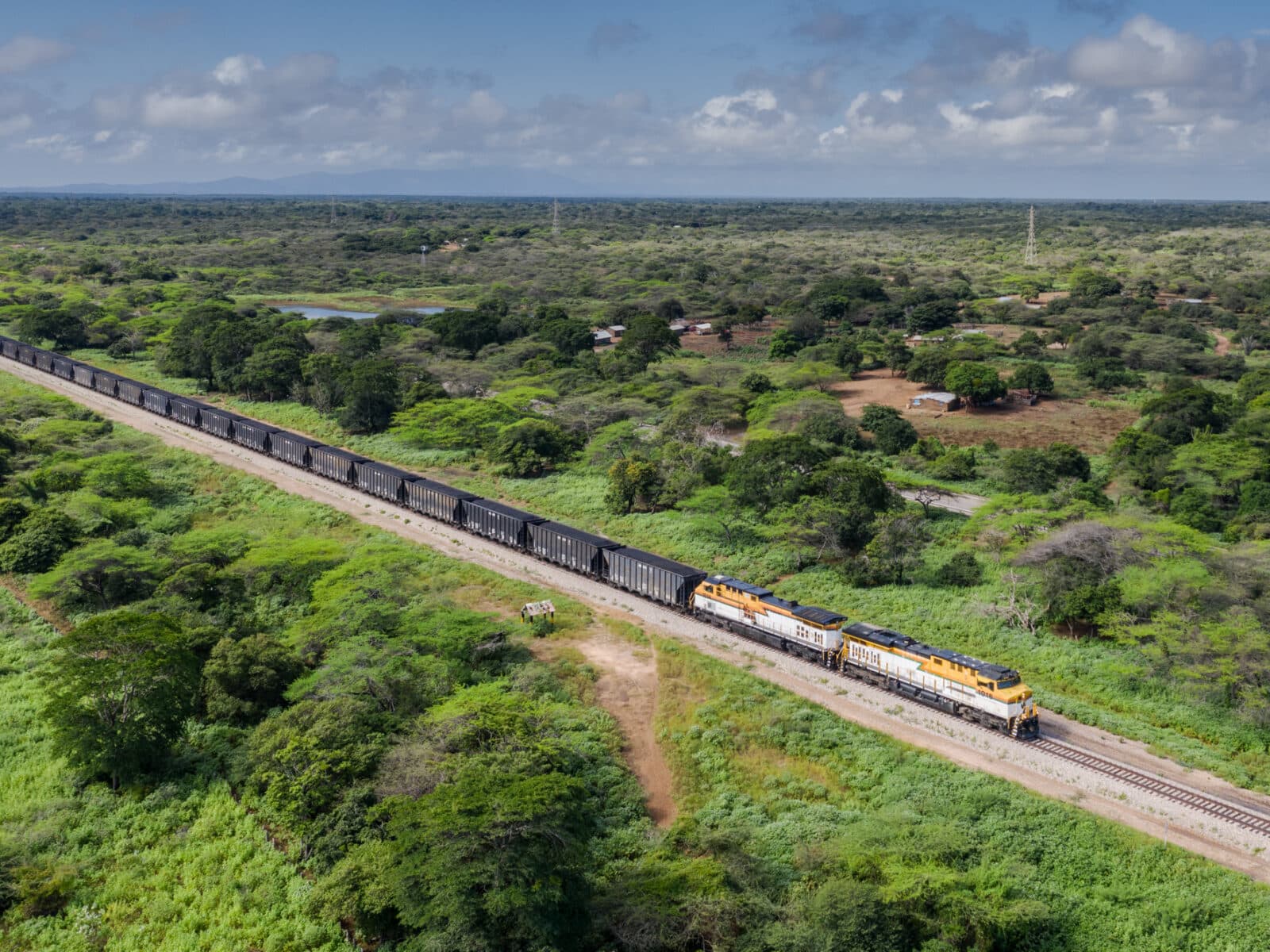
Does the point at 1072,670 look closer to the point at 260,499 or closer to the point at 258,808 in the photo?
the point at 258,808

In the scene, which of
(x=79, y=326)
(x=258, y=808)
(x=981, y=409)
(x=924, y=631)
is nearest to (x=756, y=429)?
(x=981, y=409)

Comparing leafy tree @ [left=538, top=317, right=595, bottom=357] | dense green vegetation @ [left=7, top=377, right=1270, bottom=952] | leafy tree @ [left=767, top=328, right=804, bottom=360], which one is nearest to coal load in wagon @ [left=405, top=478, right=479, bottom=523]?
dense green vegetation @ [left=7, top=377, right=1270, bottom=952]

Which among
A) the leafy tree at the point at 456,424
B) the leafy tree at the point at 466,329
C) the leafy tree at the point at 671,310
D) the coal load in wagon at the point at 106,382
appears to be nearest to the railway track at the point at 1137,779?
the leafy tree at the point at 456,424

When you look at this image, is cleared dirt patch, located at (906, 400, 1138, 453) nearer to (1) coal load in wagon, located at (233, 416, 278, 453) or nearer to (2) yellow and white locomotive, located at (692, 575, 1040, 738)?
(2) yellow and white locomotive, located at (692, 575, 1040, 738)

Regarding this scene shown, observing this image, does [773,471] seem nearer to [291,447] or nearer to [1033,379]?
[291,447]

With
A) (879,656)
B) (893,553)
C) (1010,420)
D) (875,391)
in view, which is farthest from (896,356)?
(879,656)

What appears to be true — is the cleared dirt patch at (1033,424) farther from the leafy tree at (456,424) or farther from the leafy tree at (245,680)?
the leafy tree at (245,680)
